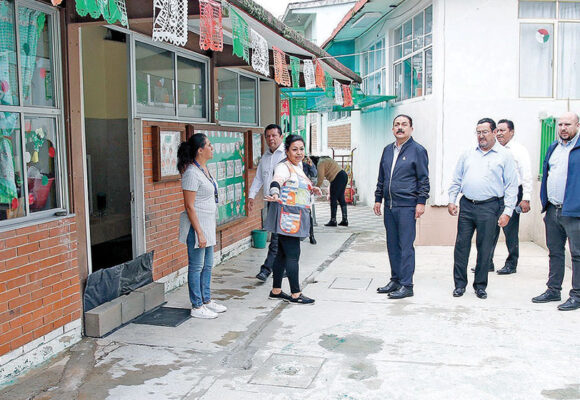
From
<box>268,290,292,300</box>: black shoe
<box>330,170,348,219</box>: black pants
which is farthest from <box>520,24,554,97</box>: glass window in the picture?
<box>268,290,292,300</box>: black shoe

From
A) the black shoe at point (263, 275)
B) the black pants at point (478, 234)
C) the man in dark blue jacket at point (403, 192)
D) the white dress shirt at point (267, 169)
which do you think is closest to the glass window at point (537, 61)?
the black pants at point (478, 234)

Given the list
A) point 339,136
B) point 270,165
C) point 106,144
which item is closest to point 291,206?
point 270,165

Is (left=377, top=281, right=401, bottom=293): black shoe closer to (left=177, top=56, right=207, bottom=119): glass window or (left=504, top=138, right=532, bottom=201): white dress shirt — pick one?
(left=504, top=138, right=532, bottom=201): white dress shirt

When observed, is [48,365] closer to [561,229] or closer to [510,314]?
[510,314]

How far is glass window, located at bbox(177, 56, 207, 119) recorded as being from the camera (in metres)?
6.71

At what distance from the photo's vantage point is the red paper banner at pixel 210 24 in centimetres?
441

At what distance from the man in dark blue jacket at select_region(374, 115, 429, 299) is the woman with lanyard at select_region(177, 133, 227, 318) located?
1934mm

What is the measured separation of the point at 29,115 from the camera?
4.19 metres

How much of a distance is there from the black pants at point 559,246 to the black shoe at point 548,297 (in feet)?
0.14

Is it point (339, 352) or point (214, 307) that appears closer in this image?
point (339, 352)

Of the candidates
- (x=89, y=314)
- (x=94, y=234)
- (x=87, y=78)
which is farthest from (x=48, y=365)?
(x=87, y=78)

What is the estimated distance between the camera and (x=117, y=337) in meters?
4.82

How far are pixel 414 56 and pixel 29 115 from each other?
26.9 feet

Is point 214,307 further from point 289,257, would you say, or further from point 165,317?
point 289,257
